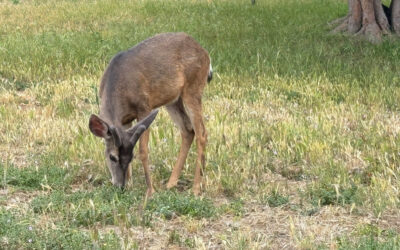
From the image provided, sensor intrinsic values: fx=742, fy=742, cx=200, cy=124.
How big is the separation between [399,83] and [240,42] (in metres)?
4.55

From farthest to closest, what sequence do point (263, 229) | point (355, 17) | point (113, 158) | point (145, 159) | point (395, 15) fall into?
1. point (395, 15)
2. point (355, 17)
3. point (145, 159)
4. point (113, 158)
5. point (263, 229)

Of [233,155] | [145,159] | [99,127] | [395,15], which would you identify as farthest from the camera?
[395,15]

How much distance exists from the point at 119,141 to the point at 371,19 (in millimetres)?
10773

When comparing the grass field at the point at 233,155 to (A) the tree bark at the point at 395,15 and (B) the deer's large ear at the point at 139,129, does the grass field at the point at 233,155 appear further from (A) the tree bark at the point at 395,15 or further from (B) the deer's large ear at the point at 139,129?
(A) the tree bark at the point at 395,15

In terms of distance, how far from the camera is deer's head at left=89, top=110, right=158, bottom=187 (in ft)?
21.1

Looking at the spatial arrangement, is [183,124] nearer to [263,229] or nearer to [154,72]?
[154,72]

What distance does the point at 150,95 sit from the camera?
24.2 feet

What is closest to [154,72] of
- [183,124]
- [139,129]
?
[183,124]

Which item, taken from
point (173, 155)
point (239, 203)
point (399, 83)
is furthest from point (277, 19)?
point (239, 203)

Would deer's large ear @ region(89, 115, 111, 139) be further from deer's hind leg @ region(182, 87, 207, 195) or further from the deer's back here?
deer's hind leg @ region(182, 87, 207, 195)

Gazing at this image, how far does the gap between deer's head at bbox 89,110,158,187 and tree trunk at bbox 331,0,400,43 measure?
999cm

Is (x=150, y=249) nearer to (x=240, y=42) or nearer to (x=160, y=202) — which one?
(x=160, y=202)

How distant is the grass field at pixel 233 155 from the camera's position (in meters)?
5.93

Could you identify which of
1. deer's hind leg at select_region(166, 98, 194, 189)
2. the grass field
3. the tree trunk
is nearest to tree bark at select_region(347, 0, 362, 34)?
the tree trunk
